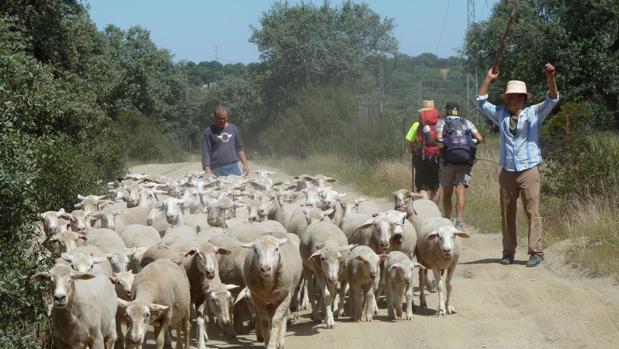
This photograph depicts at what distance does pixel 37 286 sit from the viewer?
9172 mm

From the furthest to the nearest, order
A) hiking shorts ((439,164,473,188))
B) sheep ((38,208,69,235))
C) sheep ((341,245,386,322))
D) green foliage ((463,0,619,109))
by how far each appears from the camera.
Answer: green foliage ((463,0,619,109)) → hiking shorts ((439,164,473,188)) → sheep ((38,208,69,235)) → sheep ((341,245,386,322))

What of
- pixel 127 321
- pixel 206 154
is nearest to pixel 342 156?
pixel 206 154

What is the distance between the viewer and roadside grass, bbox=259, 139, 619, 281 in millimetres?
13656

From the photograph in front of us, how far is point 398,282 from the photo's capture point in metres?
11.7

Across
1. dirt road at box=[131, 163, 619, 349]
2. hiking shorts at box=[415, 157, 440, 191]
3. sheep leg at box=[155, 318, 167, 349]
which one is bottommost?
dirt road at box=[131, 163, 619, 349]

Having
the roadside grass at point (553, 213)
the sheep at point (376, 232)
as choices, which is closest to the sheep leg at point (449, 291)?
the sheep at point (376, 232)

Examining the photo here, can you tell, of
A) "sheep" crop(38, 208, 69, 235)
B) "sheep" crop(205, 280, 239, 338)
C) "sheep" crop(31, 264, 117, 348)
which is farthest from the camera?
"sheep" crop(38, 208, 69, 235)

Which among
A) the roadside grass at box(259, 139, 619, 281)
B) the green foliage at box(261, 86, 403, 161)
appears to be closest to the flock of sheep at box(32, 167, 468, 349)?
the roadside grass at box(259, 139, 619, 281)

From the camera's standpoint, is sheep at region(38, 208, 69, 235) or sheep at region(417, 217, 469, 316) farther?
sheep at region(38, 208, 69, 235)

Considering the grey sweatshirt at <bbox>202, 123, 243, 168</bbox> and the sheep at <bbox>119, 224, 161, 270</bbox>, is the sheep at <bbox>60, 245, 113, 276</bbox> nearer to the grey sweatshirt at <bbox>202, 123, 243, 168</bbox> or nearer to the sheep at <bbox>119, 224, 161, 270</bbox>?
the sheep at <bbox>119, 224, 161, 270</bbox>

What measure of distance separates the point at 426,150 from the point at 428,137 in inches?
8.5

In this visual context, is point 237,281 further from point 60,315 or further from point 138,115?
point 138,115

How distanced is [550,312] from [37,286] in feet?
18.8

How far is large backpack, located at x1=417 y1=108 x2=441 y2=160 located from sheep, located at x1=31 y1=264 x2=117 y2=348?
805cm
